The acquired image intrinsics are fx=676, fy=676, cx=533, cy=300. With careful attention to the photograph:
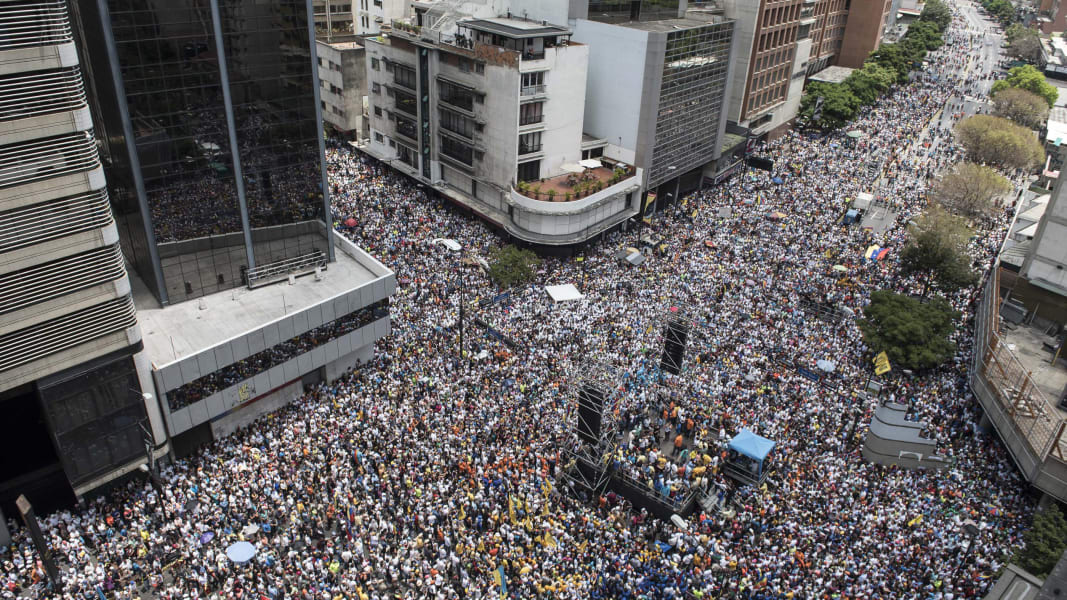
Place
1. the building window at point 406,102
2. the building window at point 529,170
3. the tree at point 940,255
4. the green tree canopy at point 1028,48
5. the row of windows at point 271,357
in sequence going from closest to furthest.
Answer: the row of windows at point 271,357
the tree at point 940,255
the building window at point 529,170
the building window at point 406,102
the green tree canopy at point 1028,48

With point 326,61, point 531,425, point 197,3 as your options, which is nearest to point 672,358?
point 531,425

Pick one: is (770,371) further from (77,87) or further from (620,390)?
(77,87)

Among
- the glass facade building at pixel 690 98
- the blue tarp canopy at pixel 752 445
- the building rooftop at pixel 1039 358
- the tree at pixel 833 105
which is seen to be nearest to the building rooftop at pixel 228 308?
the blue tarp canopy at pixel 752 445

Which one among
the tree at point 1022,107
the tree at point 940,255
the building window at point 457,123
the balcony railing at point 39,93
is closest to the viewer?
the balcony railing at point 39,93

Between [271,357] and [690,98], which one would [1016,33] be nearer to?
[690,98]

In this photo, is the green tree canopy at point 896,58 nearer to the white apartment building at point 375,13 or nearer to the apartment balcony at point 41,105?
the white apartment building at point 375,13

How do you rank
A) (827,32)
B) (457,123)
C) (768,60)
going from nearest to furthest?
1. (457,123)
2. (768,60)
3. (827,32)

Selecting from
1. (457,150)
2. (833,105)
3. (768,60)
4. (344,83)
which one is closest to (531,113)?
(457,150)
